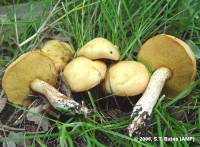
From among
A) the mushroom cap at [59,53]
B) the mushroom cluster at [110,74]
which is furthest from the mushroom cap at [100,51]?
the mushroom cap at [59,53]

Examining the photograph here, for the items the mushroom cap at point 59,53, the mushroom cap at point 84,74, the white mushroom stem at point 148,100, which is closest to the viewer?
the white mushroom stem at point 148,100

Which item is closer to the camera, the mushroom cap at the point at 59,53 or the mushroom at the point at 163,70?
the mushroom at the point at 163,70

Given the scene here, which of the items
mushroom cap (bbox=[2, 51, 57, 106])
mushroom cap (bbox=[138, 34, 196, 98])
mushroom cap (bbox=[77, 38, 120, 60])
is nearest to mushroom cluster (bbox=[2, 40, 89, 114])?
mushroom cap (bbox=[2, 51, 57, 106])

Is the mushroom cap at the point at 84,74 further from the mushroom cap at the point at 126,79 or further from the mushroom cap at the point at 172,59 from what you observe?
the mushroom cap at the point at 172,59

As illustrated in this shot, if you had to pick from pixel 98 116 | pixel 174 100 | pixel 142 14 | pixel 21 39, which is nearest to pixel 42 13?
pixel 21 39

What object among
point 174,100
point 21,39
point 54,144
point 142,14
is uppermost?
point 142,14

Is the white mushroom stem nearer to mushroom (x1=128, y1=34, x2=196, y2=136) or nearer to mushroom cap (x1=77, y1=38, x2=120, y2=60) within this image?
mushroom (x1=128, y1=34, x2=196, y2=136)

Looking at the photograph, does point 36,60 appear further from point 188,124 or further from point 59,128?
point 188,124

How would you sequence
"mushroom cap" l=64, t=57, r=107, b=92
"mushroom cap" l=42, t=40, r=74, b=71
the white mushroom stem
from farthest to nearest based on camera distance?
1. "mushroom cap" l=42, t=40, r=74, b=71
2. "mushroom cap" l=64, t=57, r=107, b=92
3. the white mushroom stem

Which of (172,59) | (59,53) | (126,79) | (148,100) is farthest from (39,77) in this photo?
(172,59)
